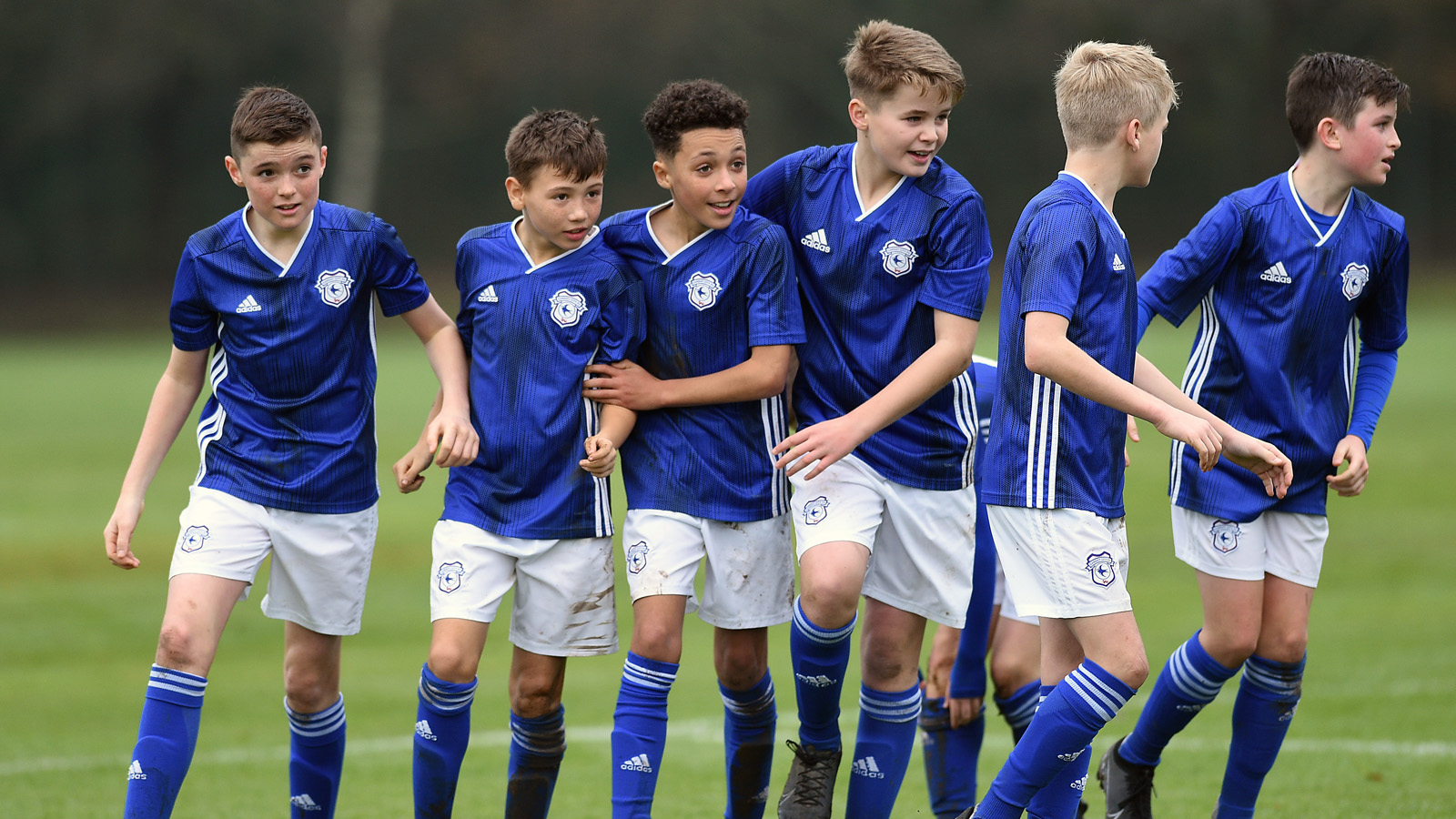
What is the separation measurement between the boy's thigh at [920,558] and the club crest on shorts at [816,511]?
0.59ft

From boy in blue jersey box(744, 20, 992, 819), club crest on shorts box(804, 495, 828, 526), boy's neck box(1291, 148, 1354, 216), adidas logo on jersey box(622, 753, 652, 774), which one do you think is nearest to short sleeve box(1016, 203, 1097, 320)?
boy in blue jersey box(744, 20, 992, 819)

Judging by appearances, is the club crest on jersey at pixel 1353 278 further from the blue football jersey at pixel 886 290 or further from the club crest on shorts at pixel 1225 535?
the blue football jersey at pixel 886 290

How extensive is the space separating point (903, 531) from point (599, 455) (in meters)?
0.89

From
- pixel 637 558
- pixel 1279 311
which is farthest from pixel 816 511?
pixel 1279 311

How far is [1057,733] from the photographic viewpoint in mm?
3488

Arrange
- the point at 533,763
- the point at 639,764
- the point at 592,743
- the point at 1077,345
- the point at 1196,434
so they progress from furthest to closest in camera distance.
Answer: the point at 592,743, the point at 533,763, the point at 639,764, the point at 1077,345, the point at 1196,434

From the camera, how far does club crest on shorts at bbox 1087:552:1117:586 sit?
3.54 m

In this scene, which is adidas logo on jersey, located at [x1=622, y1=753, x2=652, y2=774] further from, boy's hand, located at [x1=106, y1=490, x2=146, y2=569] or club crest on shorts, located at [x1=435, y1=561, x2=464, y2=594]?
boy's hand, located at [x1=106, y1=490, x2=146, y2=569]

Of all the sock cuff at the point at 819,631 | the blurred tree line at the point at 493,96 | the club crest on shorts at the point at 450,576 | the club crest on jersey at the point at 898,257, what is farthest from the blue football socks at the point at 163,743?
the blurred tree line at the point at 493,96

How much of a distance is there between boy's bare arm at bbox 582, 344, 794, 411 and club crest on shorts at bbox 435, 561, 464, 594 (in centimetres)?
56

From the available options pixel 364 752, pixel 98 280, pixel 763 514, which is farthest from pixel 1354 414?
pixel 98 280

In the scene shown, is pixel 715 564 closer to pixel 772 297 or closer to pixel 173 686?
pixel 772 297

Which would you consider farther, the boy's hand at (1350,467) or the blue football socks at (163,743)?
the boy's hand at (1350,467)

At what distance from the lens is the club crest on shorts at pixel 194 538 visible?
3.92 meters
